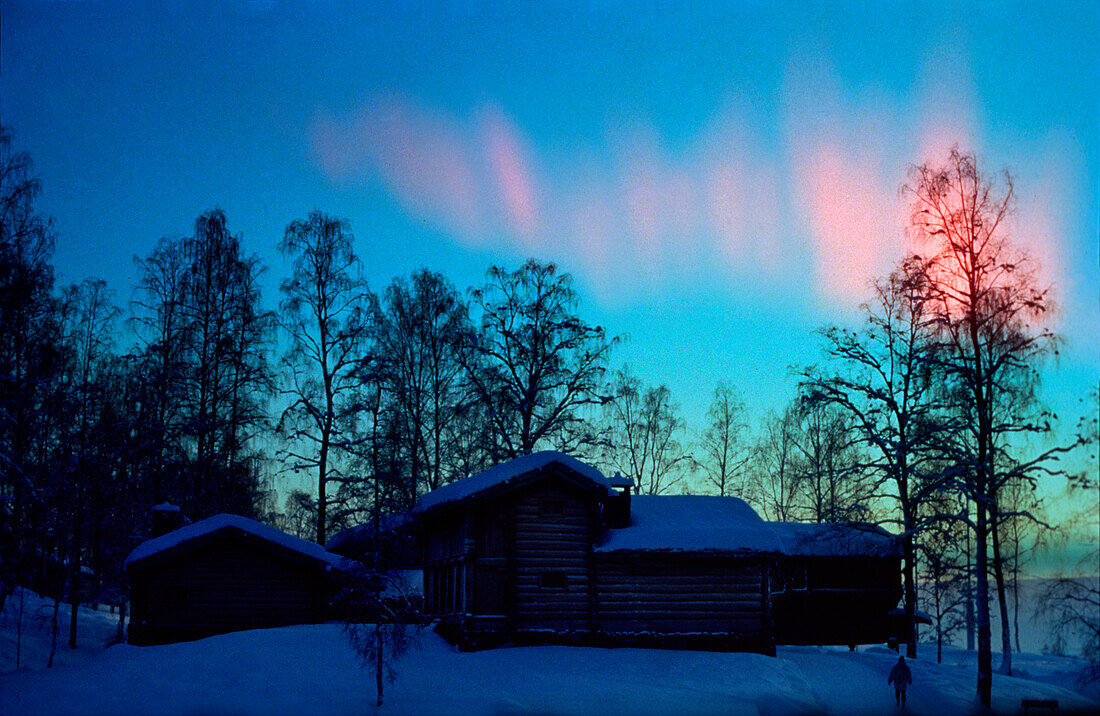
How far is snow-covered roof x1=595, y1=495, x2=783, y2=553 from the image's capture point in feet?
96.4

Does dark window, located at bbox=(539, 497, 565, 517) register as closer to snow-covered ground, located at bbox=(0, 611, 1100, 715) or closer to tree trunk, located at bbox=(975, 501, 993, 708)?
snow-covered ground, located at bbox=(0, 611, 1100, 715)

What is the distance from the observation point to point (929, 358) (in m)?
26.8

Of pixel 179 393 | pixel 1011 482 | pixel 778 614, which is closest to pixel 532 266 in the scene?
pixel 179 393

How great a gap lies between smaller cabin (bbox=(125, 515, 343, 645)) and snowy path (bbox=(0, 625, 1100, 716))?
279cm

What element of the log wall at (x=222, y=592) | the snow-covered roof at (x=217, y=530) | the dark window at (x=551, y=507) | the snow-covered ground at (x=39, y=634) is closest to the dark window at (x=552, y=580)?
the dark window at (x=551, y=507)

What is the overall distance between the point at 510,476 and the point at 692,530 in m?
6.76

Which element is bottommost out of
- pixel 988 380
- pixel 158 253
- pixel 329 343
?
pixel 988 380

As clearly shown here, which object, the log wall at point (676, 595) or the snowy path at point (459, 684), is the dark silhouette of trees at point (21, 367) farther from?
the log wall at point (676, 595)

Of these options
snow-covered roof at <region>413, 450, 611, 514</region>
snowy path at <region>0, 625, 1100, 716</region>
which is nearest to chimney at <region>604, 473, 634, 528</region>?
snow-covered roof at <region>413, 450, 611, 514</region>

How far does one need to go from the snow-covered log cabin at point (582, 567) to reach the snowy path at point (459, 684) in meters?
1.41

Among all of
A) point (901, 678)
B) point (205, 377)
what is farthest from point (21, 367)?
point (901, 678)

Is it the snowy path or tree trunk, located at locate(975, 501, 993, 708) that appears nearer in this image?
the snowy path

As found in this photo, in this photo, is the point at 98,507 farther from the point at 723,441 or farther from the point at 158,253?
the point at 723,441

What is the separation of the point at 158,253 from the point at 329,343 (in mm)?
8814
